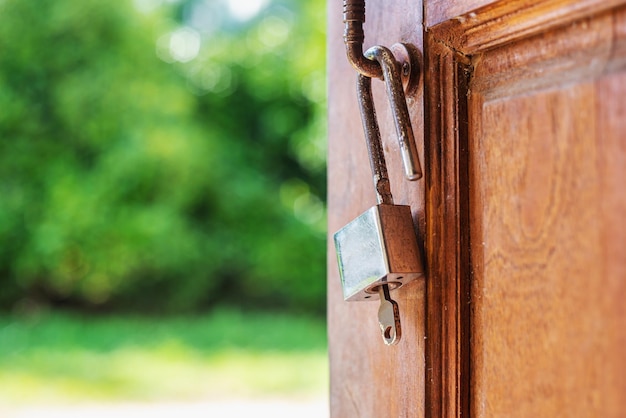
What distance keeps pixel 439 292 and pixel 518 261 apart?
6cm

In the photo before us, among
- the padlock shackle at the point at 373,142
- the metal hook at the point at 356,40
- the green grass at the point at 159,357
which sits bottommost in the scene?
the padlock shackle at the point at 373,142

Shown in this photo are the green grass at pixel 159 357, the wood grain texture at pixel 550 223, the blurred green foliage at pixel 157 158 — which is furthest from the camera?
the blurred green foliage at pixel 157 158

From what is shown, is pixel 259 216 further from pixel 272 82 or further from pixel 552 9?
pixel 552 9

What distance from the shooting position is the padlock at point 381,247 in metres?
0.41

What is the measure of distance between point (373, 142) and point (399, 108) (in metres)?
0.03

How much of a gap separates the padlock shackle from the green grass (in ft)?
10.9

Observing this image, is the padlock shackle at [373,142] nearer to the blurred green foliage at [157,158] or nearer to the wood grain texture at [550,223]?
the wood grain texture at [550,223]

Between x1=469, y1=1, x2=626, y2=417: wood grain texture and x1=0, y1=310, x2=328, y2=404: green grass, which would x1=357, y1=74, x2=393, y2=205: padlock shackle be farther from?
x1=0, y1=310, x2=328, y2=404: green grass

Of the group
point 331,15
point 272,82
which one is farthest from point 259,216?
point 331,15

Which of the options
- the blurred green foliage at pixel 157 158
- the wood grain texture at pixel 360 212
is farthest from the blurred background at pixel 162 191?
the wood grain texture at pixel 360 212

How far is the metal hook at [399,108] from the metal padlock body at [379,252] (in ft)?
0.10

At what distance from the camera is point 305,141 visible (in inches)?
240

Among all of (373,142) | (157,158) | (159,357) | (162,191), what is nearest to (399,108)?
(373,142)

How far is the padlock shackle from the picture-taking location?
0.43 m
